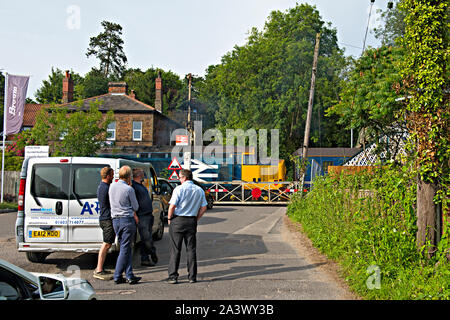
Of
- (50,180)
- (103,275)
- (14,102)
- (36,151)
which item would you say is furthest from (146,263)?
(14,102)

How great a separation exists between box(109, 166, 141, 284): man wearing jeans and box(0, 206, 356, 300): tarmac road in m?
0.22

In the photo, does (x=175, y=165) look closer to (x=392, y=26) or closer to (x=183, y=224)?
(x=183, y=224)

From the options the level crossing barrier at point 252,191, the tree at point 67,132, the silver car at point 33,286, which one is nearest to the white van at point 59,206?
the silver car at point 33,286

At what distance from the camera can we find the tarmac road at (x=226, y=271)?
256 inches

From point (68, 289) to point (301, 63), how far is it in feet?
A: 126

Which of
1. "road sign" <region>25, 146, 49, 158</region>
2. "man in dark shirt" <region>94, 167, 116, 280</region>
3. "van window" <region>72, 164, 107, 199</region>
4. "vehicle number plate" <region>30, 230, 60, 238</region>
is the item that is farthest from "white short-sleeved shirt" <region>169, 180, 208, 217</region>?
"road sign" <region>25, 146, 49, 158</region>

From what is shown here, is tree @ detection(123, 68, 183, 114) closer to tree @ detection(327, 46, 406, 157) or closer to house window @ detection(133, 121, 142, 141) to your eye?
house window @ detection(133, 121, 142, 141)

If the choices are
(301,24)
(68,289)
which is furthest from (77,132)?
(301,24)

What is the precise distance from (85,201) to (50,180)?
2.51 feet

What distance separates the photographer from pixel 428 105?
21.9ft

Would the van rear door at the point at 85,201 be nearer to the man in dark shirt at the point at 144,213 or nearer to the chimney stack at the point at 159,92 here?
the man in dark shirt at the point at 144,213

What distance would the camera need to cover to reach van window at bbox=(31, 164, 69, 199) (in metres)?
8.16

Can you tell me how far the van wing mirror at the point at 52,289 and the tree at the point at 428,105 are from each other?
16.3ft
